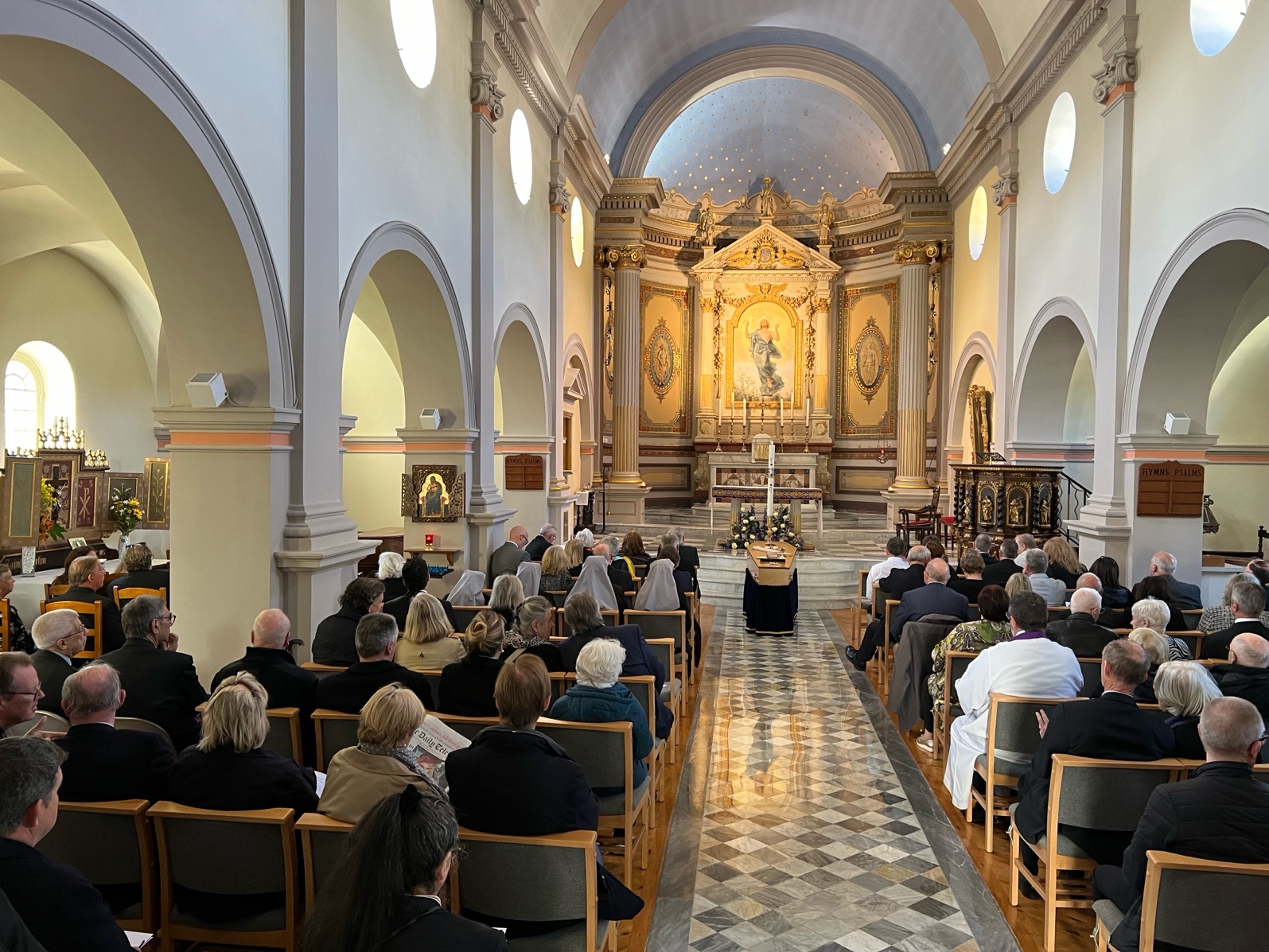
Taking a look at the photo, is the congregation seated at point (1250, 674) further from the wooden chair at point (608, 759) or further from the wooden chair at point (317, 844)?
the wooden chair at point (317, 844)

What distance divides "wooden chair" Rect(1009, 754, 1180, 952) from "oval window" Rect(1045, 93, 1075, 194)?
9.48m

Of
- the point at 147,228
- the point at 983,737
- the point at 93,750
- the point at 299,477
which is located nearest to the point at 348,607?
the point at 299,477

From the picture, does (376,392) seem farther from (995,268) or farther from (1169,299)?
(1169,299)

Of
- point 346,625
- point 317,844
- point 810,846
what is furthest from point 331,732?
point 810,846

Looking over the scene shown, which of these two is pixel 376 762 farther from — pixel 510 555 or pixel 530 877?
pixel 510 555

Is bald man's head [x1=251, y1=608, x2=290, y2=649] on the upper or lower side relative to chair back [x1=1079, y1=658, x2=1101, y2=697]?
upper

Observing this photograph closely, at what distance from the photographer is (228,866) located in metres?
2.84

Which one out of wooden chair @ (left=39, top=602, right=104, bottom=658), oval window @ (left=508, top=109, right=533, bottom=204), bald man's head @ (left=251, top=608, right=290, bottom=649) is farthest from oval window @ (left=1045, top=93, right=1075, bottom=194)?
wooden chair @ (left=39, top=602, right=104, bottom=658)

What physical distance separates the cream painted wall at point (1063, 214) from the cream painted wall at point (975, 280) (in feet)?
3.56

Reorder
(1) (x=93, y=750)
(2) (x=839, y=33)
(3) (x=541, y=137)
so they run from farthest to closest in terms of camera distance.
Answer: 1. (2) (x=839, y=33)
2. (3) (x=541, y=137)
3. (1) (x=93, y=750)

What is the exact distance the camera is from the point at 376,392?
46.3ft

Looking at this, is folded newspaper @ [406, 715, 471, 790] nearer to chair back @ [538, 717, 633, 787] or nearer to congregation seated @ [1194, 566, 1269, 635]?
chair back @ [538, 717, 633, 787]

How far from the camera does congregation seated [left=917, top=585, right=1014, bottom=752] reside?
541 centimetres

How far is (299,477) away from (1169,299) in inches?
300
